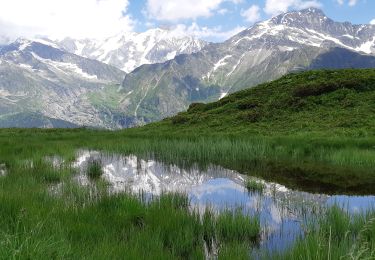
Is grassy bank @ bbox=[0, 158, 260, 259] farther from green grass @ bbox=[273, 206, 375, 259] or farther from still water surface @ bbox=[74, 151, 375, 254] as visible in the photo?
green grass @ bbox=[273, 206, 375, 259]

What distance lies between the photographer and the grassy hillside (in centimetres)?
3762

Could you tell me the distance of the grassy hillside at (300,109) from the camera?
37.6 meters

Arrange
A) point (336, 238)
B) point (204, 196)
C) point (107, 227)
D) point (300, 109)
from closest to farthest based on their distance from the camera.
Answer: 1. point (336, 238)
2. point (107, 227)
3. point (204, 196)
4. point (300, 109)

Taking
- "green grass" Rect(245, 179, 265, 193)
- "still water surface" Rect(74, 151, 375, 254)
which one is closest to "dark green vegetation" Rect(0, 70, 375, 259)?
"still water surface" Rect(74, 151, 375, 254)

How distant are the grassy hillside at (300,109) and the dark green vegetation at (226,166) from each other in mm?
120

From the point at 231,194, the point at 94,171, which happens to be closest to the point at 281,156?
the point at 231,194

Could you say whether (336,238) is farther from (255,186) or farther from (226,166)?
(226,166)

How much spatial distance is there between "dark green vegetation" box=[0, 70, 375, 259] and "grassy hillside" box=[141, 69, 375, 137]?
0.39 ft

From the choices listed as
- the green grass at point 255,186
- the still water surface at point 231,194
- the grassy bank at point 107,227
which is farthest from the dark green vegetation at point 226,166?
the green grass at point 255,186

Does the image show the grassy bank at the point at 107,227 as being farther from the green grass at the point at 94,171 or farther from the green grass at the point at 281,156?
the green grass at the point at 281,156

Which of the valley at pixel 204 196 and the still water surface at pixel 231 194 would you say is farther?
the still water surface at pixel 231 194

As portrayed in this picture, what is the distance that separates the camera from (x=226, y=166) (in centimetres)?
2291

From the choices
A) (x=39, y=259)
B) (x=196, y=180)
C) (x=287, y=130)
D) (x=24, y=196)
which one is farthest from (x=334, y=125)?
(x=39, y=259)

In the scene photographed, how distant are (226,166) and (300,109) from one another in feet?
80.5
